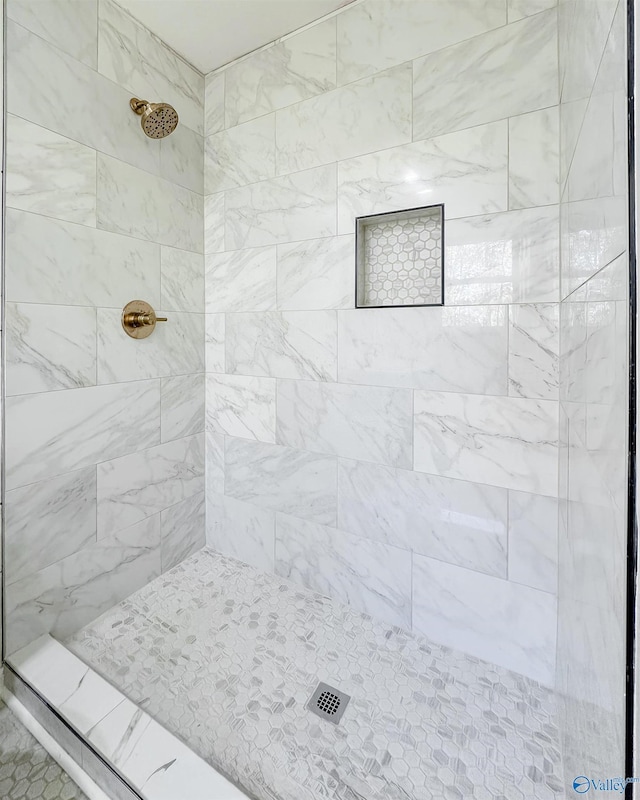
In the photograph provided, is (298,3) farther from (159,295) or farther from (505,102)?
(159,295)

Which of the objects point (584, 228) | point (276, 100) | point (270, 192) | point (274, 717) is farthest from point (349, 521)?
point (276, 100)

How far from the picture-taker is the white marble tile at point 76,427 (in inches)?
48.8

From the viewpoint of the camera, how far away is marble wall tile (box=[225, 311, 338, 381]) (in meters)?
1.55

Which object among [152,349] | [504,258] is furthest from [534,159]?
[152,349]

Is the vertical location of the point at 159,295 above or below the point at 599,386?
above

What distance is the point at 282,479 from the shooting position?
171cm

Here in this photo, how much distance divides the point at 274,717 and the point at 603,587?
Result: 1.04 meters

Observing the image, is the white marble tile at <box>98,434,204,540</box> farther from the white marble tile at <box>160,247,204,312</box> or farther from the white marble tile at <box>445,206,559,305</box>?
the white marble tile at <box>445,206,559,305</box>

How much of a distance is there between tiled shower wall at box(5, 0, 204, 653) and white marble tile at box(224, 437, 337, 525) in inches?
10.0

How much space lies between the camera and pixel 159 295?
167 centimetres

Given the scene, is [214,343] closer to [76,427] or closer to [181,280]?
[181,280]

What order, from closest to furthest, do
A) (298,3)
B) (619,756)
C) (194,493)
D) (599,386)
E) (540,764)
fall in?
1. (619,756)
2. (599,386)
3. (540,764)
4. (298,3)
5. (194,493)

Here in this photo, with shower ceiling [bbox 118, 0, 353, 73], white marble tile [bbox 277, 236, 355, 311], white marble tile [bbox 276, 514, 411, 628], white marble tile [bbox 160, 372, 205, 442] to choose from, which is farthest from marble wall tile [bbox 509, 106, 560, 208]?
white marble tile [bbox 160, 372, 205, 442]

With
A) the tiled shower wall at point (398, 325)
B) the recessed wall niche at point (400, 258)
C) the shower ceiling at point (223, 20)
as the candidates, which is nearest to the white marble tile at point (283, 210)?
the tiled shower wall at point (398, 325)
